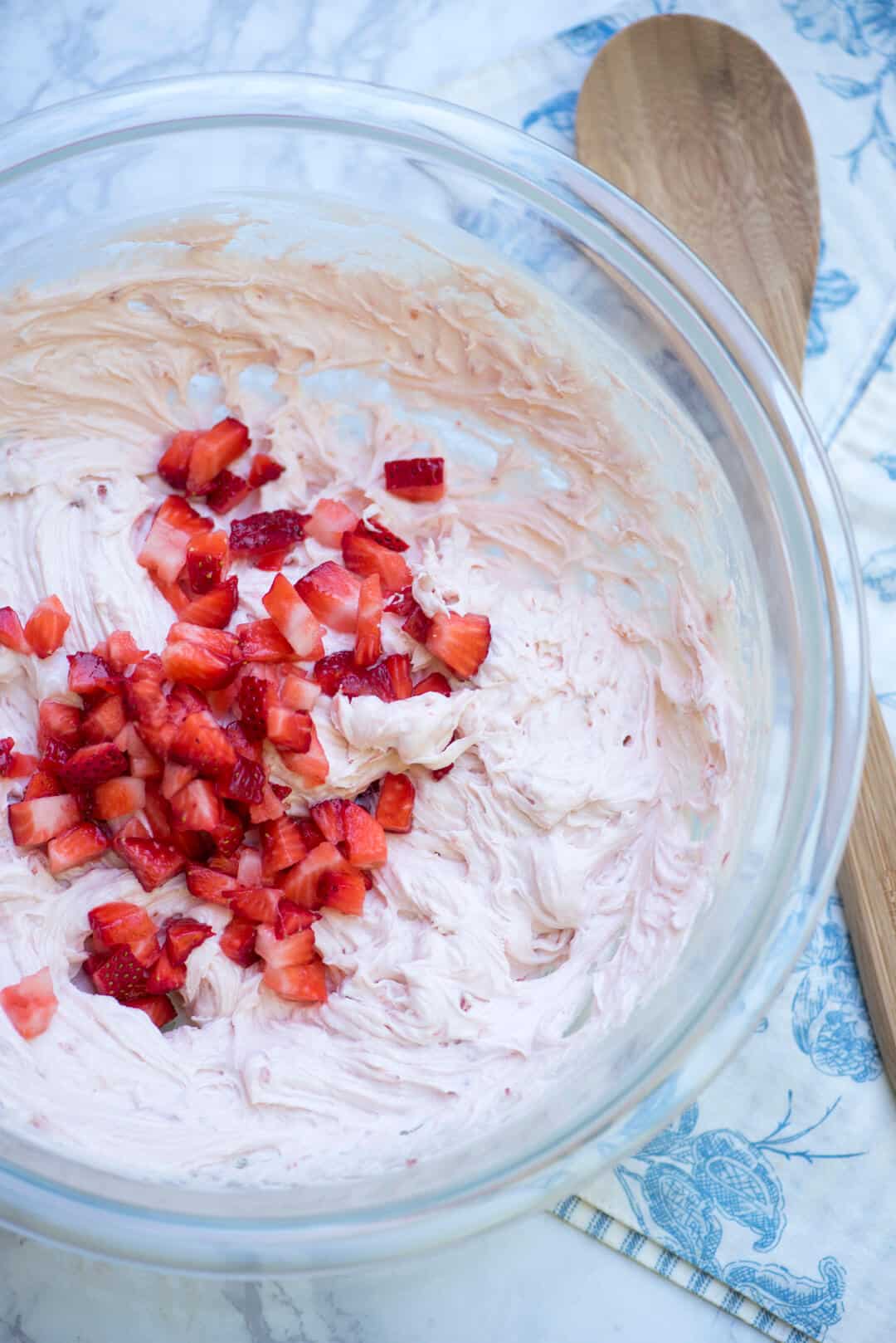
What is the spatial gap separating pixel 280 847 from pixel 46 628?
56cm

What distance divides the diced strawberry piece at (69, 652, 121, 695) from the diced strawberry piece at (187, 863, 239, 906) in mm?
344

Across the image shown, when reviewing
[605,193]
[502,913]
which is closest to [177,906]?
[502,913]

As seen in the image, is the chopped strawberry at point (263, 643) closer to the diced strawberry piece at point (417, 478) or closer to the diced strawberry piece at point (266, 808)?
the diced strawberry piece at point (266, 808)

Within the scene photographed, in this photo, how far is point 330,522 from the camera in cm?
212

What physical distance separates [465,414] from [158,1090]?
1299 mm

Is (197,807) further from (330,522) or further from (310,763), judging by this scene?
(330,522)

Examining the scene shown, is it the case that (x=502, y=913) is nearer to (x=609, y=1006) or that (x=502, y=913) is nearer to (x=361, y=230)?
(x=609, y=1006)

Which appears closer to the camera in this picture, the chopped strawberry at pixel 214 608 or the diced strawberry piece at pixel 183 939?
the diced strawberry piece at pixel 183 939

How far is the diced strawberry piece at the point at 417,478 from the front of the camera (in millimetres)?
2104

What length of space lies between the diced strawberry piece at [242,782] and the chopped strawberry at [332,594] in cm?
31

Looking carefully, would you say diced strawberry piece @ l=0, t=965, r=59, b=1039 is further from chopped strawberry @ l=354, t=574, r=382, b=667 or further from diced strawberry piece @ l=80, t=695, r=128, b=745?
chopped strawberry @ l=354, t=574, r=382, b=667

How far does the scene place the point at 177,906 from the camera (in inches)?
78.2

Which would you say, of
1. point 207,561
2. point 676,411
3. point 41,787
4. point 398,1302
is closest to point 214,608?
point 207,561

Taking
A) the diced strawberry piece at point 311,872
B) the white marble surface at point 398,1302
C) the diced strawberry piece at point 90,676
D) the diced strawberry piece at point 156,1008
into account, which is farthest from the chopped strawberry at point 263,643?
the white marble surface at point 398,1302
